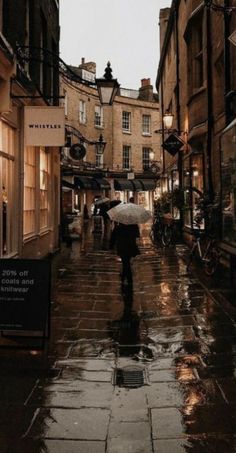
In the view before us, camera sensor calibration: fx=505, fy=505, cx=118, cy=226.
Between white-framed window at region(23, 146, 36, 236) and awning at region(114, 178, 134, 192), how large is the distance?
36867 millimetres

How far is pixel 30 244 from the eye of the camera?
13.3m

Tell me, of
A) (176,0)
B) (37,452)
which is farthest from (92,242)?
Answer: (37,452)

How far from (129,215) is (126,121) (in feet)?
142

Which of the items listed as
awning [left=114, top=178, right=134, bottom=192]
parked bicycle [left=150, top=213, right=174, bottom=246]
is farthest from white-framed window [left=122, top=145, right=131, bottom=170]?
parked bicycle [left=150, top=213, right=174, bottom=246]

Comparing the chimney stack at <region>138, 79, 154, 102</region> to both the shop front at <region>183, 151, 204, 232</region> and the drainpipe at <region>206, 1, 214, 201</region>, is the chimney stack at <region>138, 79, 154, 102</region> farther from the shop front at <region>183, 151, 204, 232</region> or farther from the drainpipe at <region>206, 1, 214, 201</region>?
the drainpipe at <region>206, 1, 214, 201</region>

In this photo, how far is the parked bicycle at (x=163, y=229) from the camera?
20000 mm

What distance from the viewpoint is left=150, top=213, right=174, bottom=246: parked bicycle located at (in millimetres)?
20000

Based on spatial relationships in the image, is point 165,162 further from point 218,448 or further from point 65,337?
point 218,448

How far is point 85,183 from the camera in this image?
143ft

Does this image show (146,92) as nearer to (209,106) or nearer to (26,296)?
(209,106)

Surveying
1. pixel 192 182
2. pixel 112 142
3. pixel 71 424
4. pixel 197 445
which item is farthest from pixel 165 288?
pixel 112 142

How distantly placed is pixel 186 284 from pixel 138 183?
4232cm

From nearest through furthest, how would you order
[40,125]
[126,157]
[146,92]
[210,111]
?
[40,125] < [210,111] < [126,157] < [146,92]

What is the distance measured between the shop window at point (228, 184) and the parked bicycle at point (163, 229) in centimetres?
869
